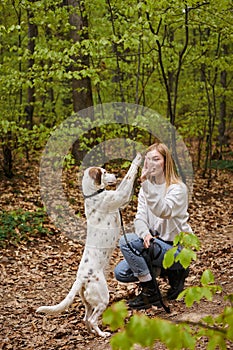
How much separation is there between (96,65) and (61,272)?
4.61 metres

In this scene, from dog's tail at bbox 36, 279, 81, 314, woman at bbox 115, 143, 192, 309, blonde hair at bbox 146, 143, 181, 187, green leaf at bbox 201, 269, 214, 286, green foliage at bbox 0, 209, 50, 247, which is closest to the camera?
green leaf at bbox 201, 269, 214, 286

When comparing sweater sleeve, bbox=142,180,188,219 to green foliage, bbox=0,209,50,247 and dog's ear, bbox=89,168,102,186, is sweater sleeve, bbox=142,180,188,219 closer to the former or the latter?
dog's ear, bbox=89,168,102,186

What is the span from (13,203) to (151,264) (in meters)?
6.08

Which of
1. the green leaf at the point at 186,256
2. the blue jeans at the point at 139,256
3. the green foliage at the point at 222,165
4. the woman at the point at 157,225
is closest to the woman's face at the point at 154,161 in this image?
the woman at the point at 157,225

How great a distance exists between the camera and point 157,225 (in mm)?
4445

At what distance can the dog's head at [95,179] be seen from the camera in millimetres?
3861

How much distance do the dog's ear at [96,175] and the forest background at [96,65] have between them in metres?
3.31

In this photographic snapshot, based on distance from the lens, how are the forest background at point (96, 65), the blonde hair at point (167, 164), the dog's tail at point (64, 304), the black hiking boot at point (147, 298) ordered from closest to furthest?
the dog's tail at point (64, 304), the blonde hair at point (167, 164), the black hiking boot at point (147, 298), the forest background at point (96, 65)

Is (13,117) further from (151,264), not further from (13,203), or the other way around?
(151,264)

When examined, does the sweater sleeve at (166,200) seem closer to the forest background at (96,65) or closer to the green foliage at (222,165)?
the forest background at (96,65)

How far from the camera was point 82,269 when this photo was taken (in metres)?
3.90

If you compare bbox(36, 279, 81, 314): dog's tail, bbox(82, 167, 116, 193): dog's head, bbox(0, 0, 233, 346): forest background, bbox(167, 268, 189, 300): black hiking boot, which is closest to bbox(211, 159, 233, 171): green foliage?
bbox(0, 0, 233, 346): forest background

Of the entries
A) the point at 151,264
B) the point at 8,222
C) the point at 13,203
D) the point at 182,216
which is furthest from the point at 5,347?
the point at 13,203

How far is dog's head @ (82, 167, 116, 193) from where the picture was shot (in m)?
3.86
